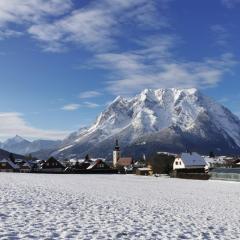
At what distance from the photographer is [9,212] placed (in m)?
23.2

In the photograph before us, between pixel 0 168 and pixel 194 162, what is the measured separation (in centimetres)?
7795

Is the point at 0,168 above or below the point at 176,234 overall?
above

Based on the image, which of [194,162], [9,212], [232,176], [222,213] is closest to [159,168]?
[194,162]

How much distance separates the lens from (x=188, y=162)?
556 feet

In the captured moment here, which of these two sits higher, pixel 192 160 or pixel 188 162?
pixel 192 160

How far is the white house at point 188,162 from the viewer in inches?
6634

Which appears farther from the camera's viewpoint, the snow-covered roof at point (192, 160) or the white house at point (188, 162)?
the snow-covered roof at point (192, 160)

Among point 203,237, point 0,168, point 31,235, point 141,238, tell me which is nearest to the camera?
point 31,235

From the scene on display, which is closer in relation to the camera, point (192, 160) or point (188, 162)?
point (188, 162)

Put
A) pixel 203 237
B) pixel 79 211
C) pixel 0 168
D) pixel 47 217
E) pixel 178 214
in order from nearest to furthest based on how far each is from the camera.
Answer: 1. pixel 203 237
2. pixel 47 217
3. pixel 79 211
4. pixel 178 214
5. pixel 0 168

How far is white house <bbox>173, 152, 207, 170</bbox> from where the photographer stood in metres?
168

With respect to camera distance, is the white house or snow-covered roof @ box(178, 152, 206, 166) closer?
the white house

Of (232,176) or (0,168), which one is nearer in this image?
(232,176)

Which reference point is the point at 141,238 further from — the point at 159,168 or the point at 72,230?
the point at 159,168
